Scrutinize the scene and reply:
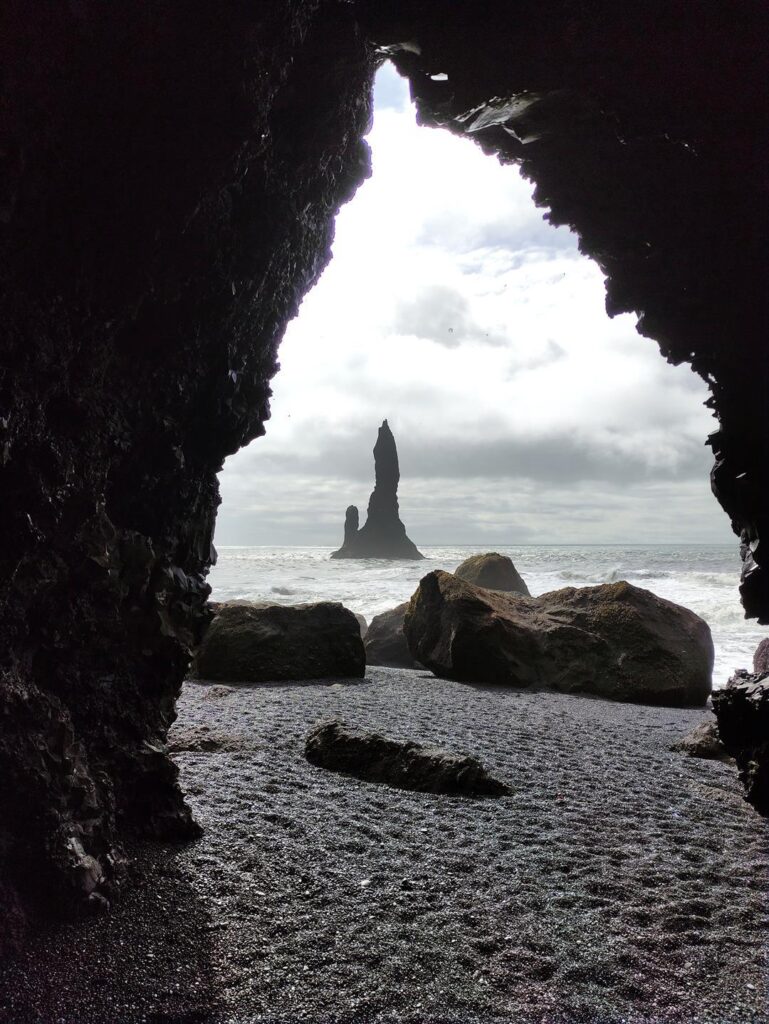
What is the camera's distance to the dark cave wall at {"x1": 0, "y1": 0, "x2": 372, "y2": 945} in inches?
118

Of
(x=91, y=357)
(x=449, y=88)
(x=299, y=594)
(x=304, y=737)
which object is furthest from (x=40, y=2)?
(x=299, y=594)

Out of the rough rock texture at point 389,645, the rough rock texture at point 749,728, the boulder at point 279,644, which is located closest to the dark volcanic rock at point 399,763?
the rough rock texture at point 749,728

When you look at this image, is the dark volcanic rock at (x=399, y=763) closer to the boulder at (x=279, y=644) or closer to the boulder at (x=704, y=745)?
the boulder at (x=704, y=745)

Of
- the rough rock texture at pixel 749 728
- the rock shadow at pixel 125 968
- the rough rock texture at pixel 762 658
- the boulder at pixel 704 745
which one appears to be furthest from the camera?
the rough rock texture at pixel 762 658

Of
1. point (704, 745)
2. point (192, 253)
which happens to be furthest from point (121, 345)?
point (704, 745)

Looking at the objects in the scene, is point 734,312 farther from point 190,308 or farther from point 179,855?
point 179,855

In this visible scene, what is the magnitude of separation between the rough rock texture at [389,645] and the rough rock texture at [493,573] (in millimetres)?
3968

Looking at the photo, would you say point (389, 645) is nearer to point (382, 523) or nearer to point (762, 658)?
point (762, 658)

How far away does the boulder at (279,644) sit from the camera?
10.5m

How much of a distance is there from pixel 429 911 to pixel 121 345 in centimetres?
375

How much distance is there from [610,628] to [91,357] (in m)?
9.51

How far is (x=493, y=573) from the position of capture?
59.1 feet

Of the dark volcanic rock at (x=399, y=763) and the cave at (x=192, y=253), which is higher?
the cave at (x=192, y=253)

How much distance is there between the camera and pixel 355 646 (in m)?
11.0
